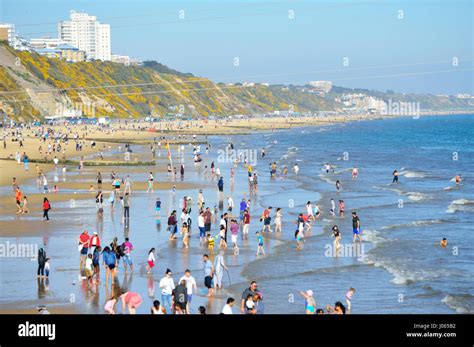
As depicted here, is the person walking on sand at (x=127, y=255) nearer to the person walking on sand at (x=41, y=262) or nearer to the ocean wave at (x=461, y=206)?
the person walking on sand at (x=41, y=262)

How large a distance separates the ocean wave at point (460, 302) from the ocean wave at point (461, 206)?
677 inches

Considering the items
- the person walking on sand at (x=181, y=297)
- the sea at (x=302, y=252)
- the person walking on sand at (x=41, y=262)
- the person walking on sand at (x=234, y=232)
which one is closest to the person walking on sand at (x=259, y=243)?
the sea at (x=302, y=252)

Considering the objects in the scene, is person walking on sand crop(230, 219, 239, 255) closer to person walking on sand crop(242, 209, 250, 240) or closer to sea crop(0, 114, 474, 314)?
sea crop(0, 114, 474, 314)

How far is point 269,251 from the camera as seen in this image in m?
24.7

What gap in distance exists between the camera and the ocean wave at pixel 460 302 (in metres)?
18.0

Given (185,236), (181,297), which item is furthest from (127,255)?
(181,297)

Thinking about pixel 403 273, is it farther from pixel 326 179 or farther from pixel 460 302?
pixel 326 179

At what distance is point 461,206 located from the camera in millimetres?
37719

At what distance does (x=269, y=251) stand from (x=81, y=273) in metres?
7.03

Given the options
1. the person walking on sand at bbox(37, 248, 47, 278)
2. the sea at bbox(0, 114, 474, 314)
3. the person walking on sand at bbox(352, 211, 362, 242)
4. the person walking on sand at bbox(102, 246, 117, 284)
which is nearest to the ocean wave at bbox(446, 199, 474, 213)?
the sea at bbox(0, 114, 474, 314)

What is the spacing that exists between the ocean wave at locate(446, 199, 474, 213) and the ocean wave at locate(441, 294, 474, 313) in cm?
1719

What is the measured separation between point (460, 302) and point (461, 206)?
1992cm
